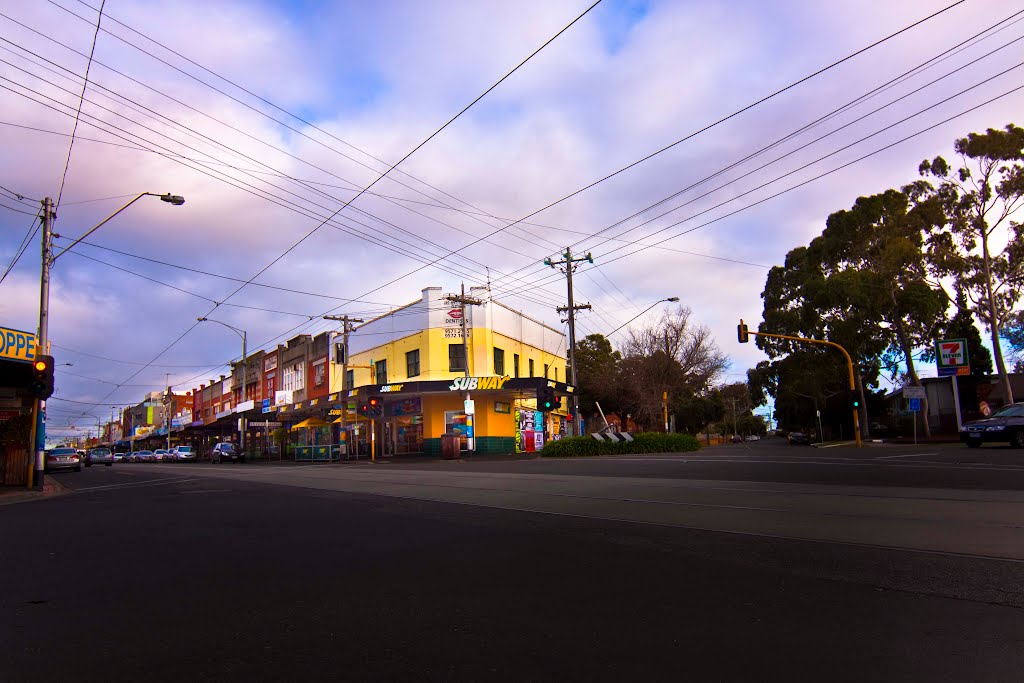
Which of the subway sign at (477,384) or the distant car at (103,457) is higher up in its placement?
the subway sign at (477,384)

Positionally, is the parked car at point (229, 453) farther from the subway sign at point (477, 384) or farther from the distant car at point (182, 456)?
the subway sign at point (477, 384)

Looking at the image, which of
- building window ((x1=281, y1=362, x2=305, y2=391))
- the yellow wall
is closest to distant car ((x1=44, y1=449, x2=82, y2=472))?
the yellow wall

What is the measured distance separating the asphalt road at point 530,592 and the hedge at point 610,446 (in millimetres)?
19099

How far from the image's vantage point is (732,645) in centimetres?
415

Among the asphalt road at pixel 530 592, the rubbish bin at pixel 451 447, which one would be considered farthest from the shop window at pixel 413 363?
the asphalt road at pixel 530 592

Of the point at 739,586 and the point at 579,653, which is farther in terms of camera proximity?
the point at 739,586

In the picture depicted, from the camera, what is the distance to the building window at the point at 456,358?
1569 inches

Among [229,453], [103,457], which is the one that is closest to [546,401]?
[229,453]

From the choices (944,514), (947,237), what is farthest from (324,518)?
(947,237)

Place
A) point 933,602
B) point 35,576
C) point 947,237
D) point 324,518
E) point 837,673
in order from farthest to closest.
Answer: point 947,237, point 324,518, point 35,576, point 933,602, point 837,673

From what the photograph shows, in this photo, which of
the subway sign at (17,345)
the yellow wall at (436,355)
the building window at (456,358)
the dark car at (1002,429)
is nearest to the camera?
the subway sign at (17,345)

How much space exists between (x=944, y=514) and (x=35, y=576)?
10940mm

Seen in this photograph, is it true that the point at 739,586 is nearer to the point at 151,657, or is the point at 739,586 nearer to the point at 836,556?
the point at 836,556

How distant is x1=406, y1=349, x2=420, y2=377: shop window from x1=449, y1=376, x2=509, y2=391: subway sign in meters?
5.30
